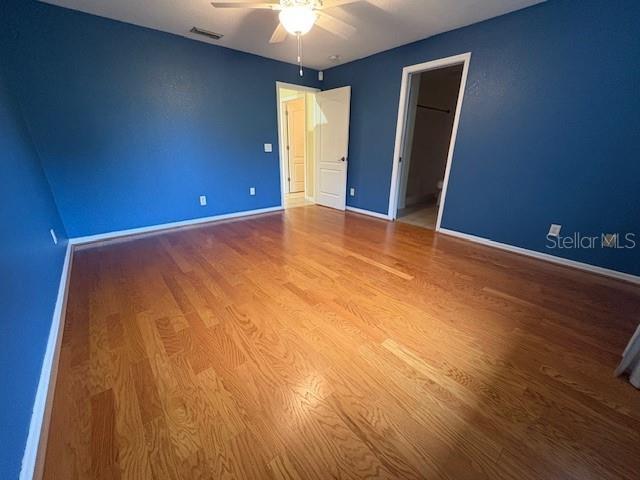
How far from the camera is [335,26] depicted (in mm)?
2703

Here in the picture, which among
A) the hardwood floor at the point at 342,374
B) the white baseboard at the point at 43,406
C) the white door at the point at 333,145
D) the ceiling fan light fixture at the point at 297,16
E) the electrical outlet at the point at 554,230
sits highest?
the ceiling fan light fixture at the point at 297,16

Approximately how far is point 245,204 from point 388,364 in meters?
3.48

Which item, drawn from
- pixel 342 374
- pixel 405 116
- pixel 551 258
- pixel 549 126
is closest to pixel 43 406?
pixel 342 374

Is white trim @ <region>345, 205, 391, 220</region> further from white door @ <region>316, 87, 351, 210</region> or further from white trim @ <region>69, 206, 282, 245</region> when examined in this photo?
white trim @ <region>69, 206, 282, 245</region>

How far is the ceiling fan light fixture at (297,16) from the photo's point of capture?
1.85 metres

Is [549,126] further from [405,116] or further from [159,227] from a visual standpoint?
[159,227]

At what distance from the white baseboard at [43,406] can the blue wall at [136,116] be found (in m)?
1.80

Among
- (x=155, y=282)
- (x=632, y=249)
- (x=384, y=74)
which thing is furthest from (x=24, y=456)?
(x=384, y=74)

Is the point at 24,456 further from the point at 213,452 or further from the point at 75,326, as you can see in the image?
the point at 75,326

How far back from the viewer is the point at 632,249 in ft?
7.03

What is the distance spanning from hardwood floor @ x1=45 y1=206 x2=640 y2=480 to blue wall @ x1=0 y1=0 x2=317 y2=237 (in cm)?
114

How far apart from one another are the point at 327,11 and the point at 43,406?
3533 mm

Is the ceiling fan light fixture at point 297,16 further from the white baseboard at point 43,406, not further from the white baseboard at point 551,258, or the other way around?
the white baseboard at point 551,258

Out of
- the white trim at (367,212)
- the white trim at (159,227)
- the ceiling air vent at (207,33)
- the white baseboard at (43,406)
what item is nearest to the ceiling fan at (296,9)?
the ceiling air vent at (207,33)
